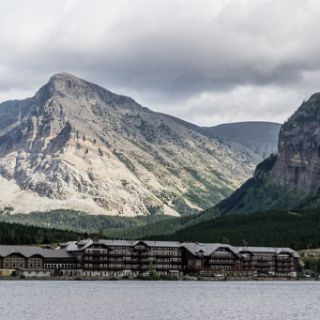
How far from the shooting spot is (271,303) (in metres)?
149

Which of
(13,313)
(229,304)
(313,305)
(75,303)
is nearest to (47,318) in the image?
(13,313)

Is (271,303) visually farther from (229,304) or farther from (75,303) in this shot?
(75,303)

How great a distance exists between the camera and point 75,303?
137125mm

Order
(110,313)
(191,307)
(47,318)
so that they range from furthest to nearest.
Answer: (191,307)
(110,313)
(47,318)

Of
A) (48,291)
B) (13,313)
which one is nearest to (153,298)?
(48,291)

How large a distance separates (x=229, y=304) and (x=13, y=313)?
43.6 m

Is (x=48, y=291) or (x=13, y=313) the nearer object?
(x=13, y=313)

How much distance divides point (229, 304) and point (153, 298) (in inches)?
655

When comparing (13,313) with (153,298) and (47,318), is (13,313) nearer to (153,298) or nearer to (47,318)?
(47,318)

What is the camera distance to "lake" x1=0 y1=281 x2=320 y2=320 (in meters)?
119

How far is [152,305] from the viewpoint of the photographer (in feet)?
449

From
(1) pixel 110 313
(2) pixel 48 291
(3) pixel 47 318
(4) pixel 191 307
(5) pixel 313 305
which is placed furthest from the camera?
(2) pixel 48 291

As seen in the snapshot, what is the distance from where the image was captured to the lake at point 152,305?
389 ft

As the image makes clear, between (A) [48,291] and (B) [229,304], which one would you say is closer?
(B) [229,304]
